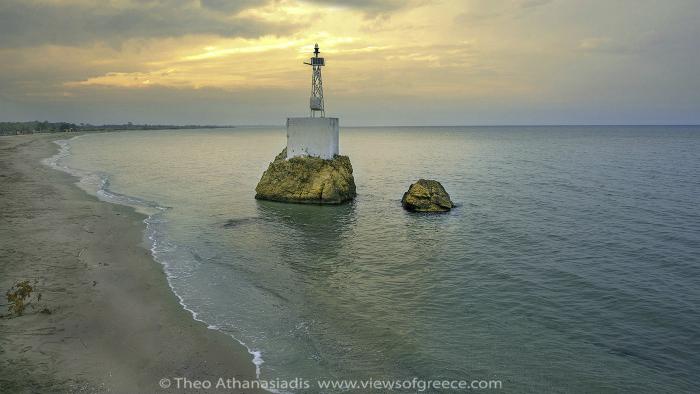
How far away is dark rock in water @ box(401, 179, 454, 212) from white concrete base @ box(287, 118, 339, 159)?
658 cm

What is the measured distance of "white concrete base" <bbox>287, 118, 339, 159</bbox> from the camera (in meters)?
32.1

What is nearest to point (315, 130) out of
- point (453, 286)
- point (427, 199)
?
point (427, 199)

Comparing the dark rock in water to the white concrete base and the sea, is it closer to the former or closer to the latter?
the sea

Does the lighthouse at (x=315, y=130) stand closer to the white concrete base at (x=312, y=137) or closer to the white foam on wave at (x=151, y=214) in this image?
the white concrete base at (x=312, y=137)

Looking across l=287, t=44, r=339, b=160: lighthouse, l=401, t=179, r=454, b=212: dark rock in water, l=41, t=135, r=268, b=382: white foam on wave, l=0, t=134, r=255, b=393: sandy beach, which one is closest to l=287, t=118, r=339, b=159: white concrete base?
l=287, t=44, r=339, b=160: lighthouse

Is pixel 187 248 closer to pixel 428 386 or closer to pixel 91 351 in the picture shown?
pixel 91 351

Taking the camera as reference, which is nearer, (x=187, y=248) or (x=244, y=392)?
(x=244, y=392)

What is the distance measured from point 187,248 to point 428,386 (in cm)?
1381

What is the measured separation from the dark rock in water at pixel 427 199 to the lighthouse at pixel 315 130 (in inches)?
259

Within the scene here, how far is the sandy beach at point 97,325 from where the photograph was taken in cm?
934

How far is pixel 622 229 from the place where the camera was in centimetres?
2373

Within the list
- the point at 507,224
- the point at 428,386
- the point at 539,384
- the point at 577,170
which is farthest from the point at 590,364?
the point at 577,170

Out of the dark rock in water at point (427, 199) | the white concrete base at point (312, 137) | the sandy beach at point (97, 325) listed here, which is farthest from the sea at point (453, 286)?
the white concrete base at point (312, 137)

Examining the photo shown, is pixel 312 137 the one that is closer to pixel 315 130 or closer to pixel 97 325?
pixel 315 130
